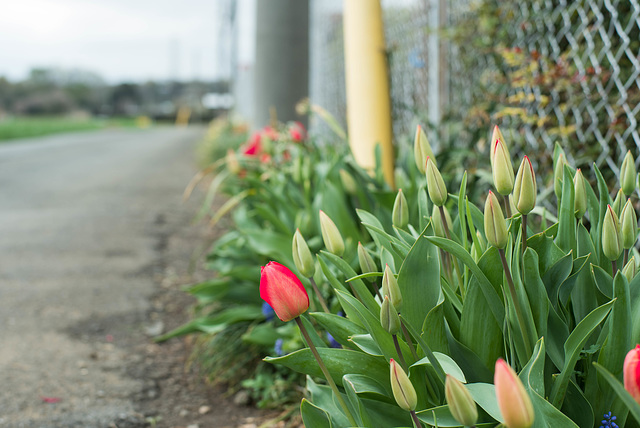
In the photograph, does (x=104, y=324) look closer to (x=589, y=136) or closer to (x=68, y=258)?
(x=68, y=258)

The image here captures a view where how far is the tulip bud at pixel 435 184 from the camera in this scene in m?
1.06

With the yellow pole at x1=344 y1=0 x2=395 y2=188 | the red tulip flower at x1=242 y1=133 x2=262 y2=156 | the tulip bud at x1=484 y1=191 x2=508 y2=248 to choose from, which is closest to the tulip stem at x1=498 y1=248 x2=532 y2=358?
the tulip bud at x1=484 y1=191 x2=508 y2=248

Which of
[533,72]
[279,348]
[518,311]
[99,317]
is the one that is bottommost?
[99,317]

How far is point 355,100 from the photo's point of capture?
2828 millimetres

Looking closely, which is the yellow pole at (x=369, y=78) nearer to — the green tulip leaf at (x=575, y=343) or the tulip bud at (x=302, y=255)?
the tulip bud at (x=302, y=255)

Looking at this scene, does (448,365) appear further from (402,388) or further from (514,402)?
(514,402)

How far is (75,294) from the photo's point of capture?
3268 millimetres

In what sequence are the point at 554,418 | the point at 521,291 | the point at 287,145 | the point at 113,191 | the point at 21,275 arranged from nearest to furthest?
the point at 554,418
the point at 521,291
the point at 287,145
the point at 21,275
the point at 113,191

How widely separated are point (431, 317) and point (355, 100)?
1.90 m

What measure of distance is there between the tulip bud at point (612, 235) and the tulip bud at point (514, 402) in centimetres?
50

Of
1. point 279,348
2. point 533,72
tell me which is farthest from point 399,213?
point 533,72

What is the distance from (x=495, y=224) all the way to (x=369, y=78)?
1986mm

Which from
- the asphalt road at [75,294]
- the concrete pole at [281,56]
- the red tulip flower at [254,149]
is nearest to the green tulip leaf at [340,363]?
the asphalt road at [75,294]

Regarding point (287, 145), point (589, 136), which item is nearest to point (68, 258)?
point (287, 145)
